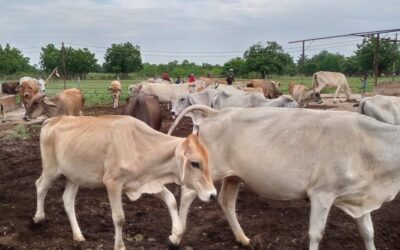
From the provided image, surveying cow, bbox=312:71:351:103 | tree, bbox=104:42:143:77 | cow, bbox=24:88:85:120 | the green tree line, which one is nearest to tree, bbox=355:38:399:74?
the green tree line

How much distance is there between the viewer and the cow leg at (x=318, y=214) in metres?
5.46

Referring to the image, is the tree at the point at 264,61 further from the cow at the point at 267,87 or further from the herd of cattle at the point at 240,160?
the herd of cattle at the point at 240,160

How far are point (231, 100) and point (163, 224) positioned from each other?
7.76 m

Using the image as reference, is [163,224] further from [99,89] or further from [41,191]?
[99,89]

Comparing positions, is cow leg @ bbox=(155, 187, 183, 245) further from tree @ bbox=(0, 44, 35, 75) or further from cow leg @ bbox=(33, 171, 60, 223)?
tree @ bbox=(0, 44, 35, 75)

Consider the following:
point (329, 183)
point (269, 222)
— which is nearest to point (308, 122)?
point (329, 183)

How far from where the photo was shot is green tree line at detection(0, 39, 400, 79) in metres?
55.9

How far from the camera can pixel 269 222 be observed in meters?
7.12

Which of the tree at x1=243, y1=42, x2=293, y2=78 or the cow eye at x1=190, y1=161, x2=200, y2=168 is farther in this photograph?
the tree at x1=243, y1=42, x2=293, y2=78

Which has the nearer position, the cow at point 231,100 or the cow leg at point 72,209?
the cow leg at point 72,209

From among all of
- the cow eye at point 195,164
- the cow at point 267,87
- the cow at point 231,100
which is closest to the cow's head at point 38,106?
the cow at point 231,100

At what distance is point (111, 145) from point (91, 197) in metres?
2.45

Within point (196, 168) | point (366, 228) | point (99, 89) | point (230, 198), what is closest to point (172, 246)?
point (230, 198)

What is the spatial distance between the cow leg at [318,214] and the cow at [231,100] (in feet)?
25.6
